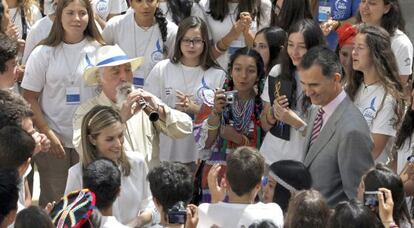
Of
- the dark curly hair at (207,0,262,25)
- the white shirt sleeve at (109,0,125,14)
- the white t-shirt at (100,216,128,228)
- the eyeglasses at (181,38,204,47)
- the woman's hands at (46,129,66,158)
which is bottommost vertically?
the woman's hands at (46,129,66,158)

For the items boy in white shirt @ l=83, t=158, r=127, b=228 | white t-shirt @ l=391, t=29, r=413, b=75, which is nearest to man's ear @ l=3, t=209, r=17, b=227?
boy in white shirt @ l=83, t=158, r=127, b=228

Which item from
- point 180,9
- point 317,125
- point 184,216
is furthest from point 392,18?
point 184,216

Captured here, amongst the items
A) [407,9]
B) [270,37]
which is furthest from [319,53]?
[407,9]

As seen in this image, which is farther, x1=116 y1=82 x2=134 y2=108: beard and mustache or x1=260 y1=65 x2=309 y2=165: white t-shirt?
x1=260 y1=65 x2=309 y2=165: white t-shirt

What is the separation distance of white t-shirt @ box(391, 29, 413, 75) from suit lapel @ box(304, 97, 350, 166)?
2.22m

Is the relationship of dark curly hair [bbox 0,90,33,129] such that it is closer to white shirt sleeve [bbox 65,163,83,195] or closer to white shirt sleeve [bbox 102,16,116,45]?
white shirt sleeve [bbox 65,163,83,195]

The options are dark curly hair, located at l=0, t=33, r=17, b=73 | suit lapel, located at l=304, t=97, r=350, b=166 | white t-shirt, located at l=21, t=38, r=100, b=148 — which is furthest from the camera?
white t-shirt, located at l=21, t=38, r=100, b=148

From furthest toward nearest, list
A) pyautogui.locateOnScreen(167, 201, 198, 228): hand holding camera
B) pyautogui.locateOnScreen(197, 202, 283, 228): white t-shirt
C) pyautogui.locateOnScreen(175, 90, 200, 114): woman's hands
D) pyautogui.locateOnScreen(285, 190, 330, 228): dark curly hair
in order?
pyautogui.locateOnScreen(175, 90, 200, 114): woman's hands
pyautogui.locateOnScreen(197, 202, 283, 228): white t-shirt
pyautogui.locateOnScreen(167, 201, 198, 228): hand holding camera
pyautogui.locateOnScreen(285, 190, 330, 228): dark curly hair

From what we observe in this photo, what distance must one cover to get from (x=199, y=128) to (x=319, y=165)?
6.25 ft

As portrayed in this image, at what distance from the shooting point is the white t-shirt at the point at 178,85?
27.4ft

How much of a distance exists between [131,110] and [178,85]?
1255 mm

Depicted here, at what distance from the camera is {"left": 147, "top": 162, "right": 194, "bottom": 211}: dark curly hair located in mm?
5938

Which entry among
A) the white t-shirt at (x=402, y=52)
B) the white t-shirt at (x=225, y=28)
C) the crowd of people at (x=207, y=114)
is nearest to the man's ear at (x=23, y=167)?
the crowd of people at (x=207, y=114)

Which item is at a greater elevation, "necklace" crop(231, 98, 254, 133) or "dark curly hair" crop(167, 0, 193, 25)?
"dark curly hair" crop(167, 0, 193, 25)
